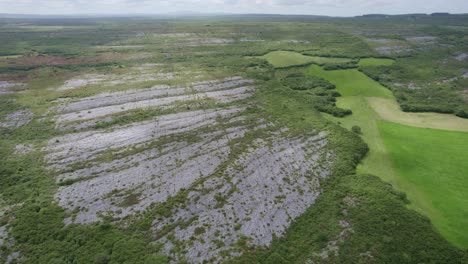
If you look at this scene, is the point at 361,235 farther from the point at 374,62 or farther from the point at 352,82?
the point at 374,62

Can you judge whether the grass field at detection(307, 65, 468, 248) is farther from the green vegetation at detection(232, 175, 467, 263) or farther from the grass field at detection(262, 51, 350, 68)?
the grass field at detection(262, 51, 350, 68)

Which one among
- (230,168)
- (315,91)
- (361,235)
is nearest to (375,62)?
A: (315,91)

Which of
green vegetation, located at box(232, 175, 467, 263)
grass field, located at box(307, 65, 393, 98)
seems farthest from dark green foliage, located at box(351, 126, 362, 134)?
grass field, located at box(307, 65, 393, 98)

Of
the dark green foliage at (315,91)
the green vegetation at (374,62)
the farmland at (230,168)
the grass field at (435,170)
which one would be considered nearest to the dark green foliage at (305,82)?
the dark green foliage at (315,91)

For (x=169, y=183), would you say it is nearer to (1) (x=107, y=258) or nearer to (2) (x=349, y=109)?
(1) (x=107, y=258)

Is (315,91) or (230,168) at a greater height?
(315,91)

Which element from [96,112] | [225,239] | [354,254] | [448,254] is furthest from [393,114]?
[96,112]
